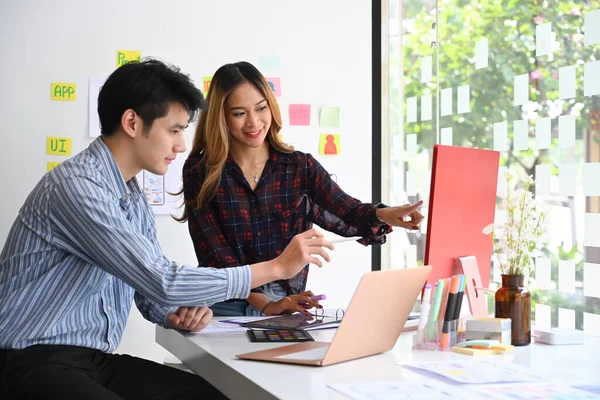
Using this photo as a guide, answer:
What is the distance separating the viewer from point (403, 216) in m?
2.00

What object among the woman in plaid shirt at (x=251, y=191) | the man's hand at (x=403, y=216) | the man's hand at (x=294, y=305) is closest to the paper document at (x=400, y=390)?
the man's hand at (x=294, y=305)

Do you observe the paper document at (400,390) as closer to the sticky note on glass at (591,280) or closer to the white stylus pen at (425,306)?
the white stylus pen at (425,306)

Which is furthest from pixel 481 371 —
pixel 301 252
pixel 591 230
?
pixel 591 230

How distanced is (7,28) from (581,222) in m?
2.48

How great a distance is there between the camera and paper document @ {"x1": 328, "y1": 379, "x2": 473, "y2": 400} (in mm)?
992

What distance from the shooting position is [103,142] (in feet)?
5.39

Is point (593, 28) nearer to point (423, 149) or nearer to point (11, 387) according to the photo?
point (423, 149)

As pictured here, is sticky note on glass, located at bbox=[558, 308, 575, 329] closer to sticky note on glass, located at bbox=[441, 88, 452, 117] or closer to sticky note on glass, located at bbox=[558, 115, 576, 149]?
sticky note on glass, located at bbox=[558, 115, 576, 149]

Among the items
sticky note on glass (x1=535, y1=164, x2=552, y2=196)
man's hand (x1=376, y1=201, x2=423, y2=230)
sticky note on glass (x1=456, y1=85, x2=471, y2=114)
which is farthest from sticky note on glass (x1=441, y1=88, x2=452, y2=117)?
man's hand (x1=376, y1=201, x2=423, y2=230)

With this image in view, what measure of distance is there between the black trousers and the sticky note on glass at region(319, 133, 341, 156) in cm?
200

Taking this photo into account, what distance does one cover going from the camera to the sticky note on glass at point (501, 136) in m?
2.85

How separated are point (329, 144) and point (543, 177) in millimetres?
1183

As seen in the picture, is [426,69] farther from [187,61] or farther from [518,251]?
[518,251]

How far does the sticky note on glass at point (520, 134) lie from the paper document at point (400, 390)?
6.00ft
